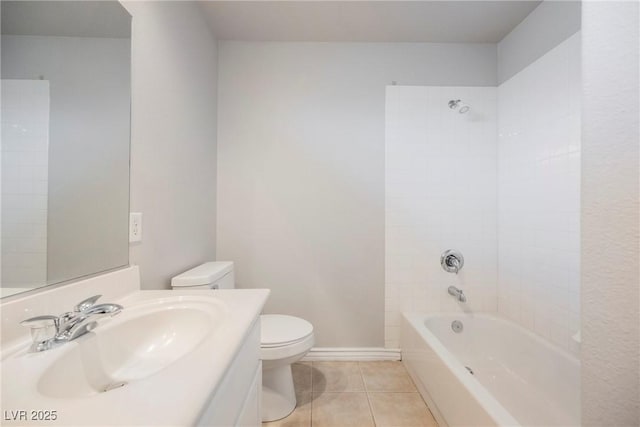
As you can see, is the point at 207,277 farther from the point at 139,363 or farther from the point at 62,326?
the point at 62,326

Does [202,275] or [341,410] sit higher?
[202,275]

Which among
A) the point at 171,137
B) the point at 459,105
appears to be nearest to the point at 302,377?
the point at 171,137

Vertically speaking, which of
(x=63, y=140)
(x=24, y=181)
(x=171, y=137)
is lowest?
(x=24, y=181)

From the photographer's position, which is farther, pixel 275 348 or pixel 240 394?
pixel 275 348

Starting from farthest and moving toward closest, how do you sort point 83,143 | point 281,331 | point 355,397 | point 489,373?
point 489,373 → point 355,397 → point 281,331 → point 83,143

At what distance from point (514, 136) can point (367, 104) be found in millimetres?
1059

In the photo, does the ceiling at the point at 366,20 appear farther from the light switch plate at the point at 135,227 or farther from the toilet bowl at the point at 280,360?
the toilet bowl at the point at 280,360

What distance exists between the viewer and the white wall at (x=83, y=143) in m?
0.74

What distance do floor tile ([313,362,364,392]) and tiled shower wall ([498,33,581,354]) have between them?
3.88ft

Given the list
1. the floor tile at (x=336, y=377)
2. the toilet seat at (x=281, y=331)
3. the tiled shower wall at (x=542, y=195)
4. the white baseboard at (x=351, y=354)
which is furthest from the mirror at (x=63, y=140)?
the tiled shower wall at (x=542, y=195)

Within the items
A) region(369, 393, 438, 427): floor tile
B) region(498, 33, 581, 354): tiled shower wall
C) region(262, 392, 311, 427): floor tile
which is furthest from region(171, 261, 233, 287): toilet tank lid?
region(498, 33, 581, 354): tiled shower wall

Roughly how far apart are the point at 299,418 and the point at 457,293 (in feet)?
4.40

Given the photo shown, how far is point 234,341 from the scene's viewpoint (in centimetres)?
61

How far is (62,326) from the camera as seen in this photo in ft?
2.04
